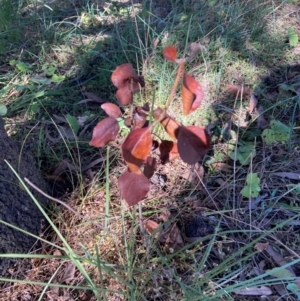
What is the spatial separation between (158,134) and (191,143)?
103 cm

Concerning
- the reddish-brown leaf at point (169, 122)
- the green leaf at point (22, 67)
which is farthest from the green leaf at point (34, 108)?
the reddish-brown leaf at point (169, 122)

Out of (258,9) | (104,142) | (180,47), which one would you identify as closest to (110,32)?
(180,47)

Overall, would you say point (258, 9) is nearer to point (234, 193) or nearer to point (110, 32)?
point (110, 32)

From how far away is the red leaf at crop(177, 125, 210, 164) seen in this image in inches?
31.9

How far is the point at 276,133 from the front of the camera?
1.83 metres

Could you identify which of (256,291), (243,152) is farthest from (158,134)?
(256,291)

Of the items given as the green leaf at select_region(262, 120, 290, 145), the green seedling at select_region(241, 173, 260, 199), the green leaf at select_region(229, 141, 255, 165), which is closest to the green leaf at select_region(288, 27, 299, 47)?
Result: the green leaf at select_region(262, 120, 290, 145)

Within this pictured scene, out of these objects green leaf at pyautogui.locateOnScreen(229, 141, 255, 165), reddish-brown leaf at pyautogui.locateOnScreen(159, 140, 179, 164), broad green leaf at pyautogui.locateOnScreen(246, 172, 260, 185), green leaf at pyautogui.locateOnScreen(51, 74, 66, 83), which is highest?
reddish-brown leaf at pyautogui.locateOnScreen(159, 140, 179, 164)

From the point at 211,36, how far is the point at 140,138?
1.76 m

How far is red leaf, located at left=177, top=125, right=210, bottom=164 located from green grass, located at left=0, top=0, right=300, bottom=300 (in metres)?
0.37

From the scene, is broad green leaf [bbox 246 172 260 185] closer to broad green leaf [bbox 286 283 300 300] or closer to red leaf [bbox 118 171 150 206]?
broad green leaf [bbox 286 283 300 300]

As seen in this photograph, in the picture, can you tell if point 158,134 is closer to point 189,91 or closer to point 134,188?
point 134,188

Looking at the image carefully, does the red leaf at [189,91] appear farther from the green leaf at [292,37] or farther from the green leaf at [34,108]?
the green leaf at [292,37]

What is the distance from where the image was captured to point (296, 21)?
8.67 feet
